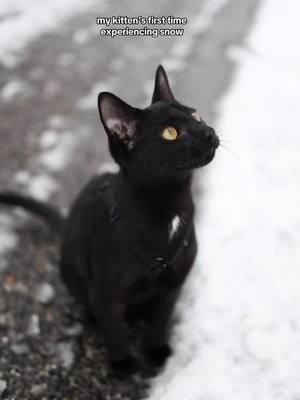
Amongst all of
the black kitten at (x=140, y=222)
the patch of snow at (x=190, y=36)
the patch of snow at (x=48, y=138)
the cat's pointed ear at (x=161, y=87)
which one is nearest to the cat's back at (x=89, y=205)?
the black kitten at (x=140, y=222)

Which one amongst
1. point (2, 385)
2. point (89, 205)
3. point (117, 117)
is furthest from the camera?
A: point (89, 205)

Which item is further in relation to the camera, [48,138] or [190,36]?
[190,36]

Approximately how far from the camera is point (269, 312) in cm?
273

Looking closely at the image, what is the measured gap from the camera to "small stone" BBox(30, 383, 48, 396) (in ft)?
7.96

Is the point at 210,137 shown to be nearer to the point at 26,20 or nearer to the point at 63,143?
the point at 63,143

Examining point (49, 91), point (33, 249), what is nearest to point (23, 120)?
point (49, 91)

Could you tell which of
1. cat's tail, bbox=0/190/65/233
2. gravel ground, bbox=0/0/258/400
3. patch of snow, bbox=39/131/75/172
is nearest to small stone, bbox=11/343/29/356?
gravel ground, bbox=0/0/258/400

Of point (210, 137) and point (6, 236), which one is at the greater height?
point (210, 137)

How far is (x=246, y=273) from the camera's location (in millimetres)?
2951

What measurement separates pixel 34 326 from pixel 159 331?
69 cm

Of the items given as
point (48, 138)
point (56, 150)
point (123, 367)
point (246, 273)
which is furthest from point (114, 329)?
point (48, 138)

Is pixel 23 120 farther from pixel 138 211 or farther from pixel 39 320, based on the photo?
pixel 138 211

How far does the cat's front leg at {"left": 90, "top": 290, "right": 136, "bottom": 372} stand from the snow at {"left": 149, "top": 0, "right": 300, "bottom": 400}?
7.5 inches

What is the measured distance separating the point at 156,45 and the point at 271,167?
2359 millimetres
